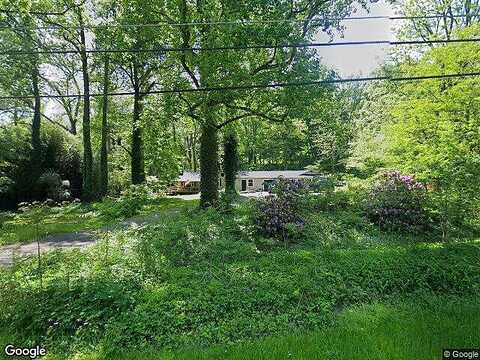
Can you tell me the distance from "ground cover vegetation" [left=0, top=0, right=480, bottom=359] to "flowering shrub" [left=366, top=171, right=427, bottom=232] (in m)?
0.05

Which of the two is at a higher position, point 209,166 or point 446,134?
point 446,134

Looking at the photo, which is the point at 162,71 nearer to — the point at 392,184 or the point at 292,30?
the point at 292,30

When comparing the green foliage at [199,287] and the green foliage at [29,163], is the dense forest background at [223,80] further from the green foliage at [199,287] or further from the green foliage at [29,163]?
the green foliage at [199,287]

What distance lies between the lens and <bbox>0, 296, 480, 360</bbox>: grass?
3475mm

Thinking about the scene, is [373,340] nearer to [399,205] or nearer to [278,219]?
[278,219]

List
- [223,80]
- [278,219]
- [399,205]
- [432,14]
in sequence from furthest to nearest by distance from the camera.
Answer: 1. [432,14]
2. [223,80]
3. [399,205]
4. [278,219]

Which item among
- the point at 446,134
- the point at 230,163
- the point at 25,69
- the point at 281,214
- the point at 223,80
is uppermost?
the point at 25,69

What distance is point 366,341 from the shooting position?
3.67m

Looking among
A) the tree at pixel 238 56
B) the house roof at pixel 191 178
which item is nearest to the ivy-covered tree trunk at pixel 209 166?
the tree at pixel 238 56

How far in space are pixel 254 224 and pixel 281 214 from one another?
27.3 inches

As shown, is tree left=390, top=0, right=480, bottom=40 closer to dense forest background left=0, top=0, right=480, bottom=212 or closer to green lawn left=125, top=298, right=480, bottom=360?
dense forest background left=0, top=0, right=480, bottom=212

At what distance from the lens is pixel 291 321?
13.7ft

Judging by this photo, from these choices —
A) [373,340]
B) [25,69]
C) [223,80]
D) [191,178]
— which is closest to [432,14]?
[223,80]

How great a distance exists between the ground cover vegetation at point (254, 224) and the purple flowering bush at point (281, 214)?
0.05 m
